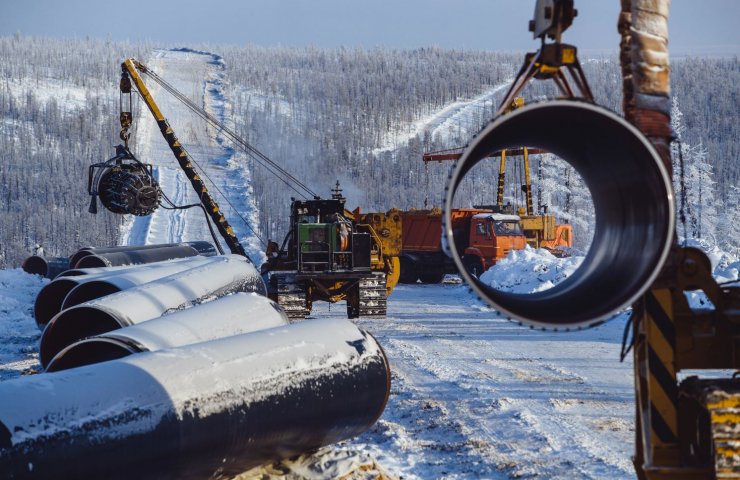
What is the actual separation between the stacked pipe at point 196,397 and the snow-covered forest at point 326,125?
52016 millimetres

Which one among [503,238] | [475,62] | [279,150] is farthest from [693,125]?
[503,238]

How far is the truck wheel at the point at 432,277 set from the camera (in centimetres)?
2948

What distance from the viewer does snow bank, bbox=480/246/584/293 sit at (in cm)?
2227

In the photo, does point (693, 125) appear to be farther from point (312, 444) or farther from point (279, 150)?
point (312, 444)

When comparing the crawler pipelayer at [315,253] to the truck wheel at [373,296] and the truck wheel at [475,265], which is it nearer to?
the truck wheel at [373,296]

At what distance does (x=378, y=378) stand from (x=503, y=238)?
21524 millimetres

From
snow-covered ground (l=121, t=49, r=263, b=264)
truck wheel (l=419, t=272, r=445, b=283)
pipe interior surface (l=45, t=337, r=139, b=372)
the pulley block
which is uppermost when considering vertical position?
snow-covered ground (l=121, t=49, r=263, b=264)

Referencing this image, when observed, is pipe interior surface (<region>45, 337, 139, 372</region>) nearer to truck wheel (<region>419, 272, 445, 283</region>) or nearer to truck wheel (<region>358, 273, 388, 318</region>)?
truck wheel (<region>358, 273, 388, 318</region>)

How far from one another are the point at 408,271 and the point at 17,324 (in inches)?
608

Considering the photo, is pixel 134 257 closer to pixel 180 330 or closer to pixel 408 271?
pixel 408 271

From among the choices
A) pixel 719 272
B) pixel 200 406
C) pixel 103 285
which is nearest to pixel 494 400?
pixel 200 406

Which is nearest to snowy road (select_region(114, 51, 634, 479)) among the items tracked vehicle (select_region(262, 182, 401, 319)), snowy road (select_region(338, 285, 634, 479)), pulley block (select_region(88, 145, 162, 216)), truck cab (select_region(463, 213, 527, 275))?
snowy road (select_region(338, 285, 634, 479))

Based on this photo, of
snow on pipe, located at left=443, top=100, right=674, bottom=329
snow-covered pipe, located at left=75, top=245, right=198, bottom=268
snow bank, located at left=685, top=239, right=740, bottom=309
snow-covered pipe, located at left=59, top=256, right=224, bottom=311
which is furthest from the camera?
snow-covered pipe, located at left=75, top=245, right=198, bottom=268

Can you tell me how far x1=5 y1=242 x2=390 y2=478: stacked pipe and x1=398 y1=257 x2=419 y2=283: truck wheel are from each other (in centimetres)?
2127
